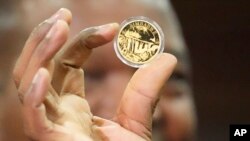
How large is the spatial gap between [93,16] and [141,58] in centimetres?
49

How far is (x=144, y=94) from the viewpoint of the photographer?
834 mm

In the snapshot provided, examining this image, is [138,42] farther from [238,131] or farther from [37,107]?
[238,131]

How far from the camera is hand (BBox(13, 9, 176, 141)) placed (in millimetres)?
708

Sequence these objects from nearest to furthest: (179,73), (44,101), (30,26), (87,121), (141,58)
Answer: (44,101), (87,121), (141,58), (30,26), (179,73)

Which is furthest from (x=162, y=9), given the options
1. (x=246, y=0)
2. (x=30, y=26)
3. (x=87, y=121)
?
(x=87, y=121)

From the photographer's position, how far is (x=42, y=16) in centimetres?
161

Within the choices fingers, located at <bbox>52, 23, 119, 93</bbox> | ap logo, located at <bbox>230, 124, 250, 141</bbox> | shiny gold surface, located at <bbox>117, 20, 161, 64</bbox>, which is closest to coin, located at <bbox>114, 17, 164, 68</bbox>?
shiny gold surface, located at <bbox>117, 20, 161, 64</bbox>

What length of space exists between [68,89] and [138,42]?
293 millimetres

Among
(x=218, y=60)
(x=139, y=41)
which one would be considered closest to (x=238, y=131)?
(x=218, y=60)

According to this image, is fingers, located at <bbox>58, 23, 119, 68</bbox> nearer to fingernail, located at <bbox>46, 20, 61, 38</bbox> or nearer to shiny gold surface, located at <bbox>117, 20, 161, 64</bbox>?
fingernail, located at <bbox>46, 20, 61, 38</bbox>

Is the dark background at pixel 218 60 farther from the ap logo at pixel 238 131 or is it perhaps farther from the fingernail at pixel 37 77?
the fingernail at pixel 37 77

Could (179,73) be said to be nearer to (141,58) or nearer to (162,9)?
(162,9)

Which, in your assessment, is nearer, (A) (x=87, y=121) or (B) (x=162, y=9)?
(A) (x=87, y=121)

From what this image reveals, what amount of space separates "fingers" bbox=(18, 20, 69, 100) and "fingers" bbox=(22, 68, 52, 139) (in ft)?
0.08
